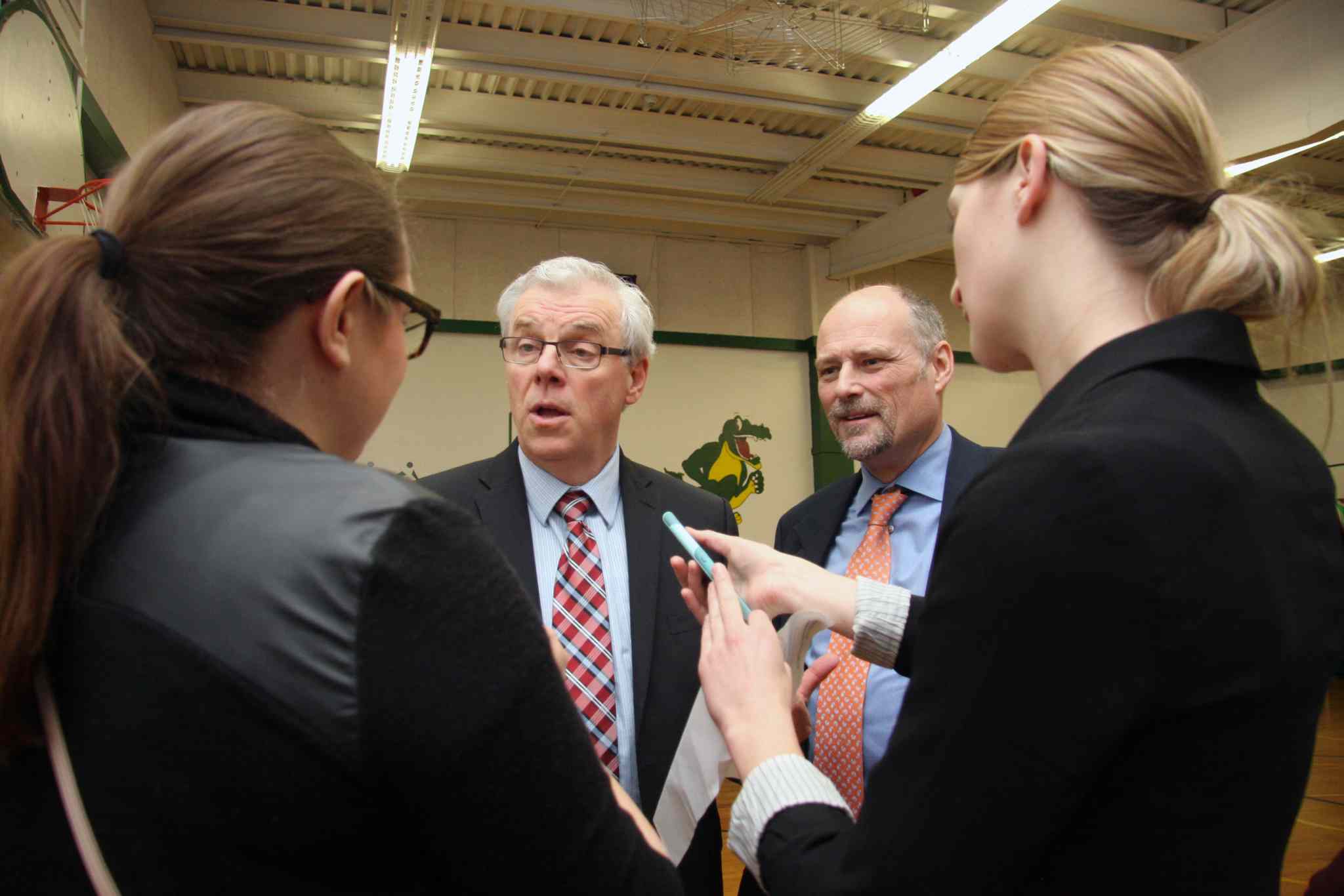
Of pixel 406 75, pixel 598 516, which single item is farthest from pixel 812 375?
pixel 598 516

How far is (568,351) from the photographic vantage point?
7.40 feet

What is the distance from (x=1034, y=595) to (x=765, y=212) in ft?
26.1

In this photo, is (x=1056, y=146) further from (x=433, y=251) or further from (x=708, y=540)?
(x=433, y=251)

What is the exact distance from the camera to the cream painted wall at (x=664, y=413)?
7.71m

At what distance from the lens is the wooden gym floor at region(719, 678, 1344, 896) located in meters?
3.77

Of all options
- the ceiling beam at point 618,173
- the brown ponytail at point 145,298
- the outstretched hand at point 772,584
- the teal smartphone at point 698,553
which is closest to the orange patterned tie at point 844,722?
Result: the outstretched hand at point 772,584

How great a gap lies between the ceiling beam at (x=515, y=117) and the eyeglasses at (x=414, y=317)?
5.89 meters

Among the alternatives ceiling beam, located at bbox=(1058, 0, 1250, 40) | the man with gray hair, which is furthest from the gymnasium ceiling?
the man with gray hair

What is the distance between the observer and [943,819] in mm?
818

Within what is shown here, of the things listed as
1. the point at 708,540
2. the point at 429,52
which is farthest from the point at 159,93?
the point at 708,540

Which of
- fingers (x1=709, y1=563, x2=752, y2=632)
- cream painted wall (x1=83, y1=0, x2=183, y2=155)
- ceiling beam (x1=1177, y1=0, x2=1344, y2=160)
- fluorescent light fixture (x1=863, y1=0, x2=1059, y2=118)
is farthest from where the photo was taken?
ceiling beam (x1=1177, y1=0, x2=1344, y2=160)

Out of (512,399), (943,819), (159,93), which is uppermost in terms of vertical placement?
(159,93)

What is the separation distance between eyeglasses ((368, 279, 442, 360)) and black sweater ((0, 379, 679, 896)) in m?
0.28

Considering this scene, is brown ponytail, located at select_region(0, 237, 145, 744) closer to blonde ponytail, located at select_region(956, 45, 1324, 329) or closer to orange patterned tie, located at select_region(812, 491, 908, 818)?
blonde ponytail, located at select_region(956, 45, 1324, 329)
